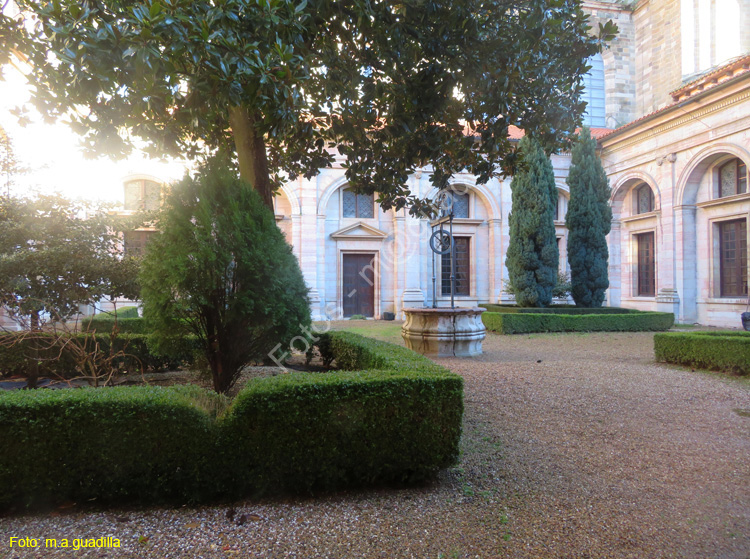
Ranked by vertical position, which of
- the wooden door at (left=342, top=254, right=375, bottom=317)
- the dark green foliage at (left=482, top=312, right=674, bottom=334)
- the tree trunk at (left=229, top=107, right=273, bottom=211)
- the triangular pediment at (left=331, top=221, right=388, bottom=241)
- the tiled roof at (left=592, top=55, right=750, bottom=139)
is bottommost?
the dark green foliage at (left=482, top=312, right=674, bottom=334)

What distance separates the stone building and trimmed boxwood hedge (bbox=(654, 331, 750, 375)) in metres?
8.81

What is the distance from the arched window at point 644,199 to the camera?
17953mm

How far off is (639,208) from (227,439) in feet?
66.3

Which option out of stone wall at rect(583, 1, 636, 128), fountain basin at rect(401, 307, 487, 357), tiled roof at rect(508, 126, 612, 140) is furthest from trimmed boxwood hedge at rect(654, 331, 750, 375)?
stone wall at rect(583, 1, 636, 128)

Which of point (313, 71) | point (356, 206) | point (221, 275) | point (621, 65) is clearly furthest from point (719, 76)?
point (221, 275)

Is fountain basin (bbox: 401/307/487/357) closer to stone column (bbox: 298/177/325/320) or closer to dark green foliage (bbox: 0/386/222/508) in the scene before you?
dark green foliage (bbox: 0/386/222/508)

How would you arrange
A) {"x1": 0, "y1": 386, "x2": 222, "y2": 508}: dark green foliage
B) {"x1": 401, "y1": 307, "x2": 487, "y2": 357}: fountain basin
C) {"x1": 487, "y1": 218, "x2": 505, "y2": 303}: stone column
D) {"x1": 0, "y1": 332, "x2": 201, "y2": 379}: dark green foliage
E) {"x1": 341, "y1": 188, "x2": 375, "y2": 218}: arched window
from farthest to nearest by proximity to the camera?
{"x1": 487, "y1": 218, "x2": 505, "y2": 303}: stone column < {"x1": 341, "y1": 188, "x2": 375, "y2": 218}: arched window < {"x1": 401, "y1": 307, "x2": 487, "y2": 357}: fountain basin < {"x1": 0, "y1": 332, "x2": 201, "y2": 379}: dark green foliage < {"x1": 0, "y1": 386, "x2": 222, "y2": 508}: dark green foliage

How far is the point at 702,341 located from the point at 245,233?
7.44m

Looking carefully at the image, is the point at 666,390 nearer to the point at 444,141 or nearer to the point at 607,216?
the point at 444,141

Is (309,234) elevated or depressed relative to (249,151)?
elevated

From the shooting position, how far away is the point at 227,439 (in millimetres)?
2795

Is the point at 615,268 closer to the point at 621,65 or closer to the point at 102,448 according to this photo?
the point at 621,65

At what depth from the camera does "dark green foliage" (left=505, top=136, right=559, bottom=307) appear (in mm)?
14758

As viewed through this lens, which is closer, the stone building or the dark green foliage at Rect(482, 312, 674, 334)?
the dark green foliage at Rect(482, 312, 674, 334)
